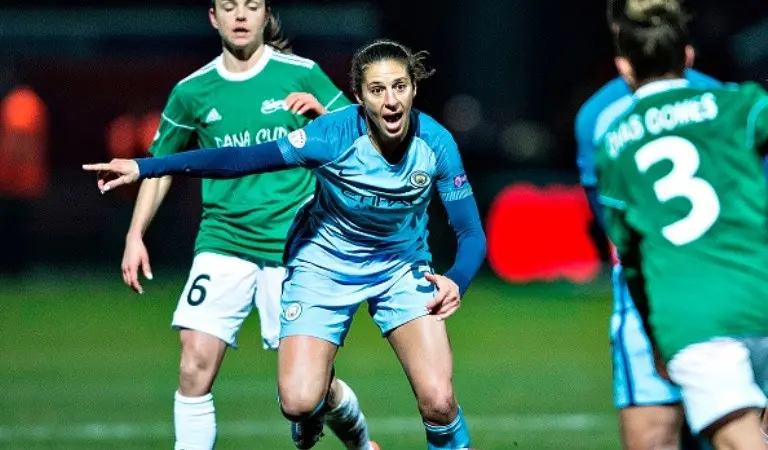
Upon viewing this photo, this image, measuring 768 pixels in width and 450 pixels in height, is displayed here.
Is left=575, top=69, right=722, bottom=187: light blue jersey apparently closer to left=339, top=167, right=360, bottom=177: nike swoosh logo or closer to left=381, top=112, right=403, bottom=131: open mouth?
left=381, top=112, right=403, bottom=131: open mouth

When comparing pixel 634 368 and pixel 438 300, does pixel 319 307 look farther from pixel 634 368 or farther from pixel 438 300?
pixel 634 368

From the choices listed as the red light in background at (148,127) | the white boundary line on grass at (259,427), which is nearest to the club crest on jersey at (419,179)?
the white boundary line on grass at (259,427)

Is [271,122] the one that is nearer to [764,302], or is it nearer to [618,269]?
[618,269]

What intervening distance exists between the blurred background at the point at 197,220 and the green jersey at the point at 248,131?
145 centimetres

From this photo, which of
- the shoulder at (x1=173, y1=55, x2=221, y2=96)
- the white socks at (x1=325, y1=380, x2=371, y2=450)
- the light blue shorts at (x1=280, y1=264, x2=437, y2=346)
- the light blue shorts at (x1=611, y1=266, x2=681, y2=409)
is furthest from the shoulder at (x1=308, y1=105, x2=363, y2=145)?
the light blue shorts at (x1=611, y1=266, x2=681, y2=409)

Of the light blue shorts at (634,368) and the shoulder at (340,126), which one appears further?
the shoulder at (340,126)

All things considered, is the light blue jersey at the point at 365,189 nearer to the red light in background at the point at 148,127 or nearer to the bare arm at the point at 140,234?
the bare arm at the point at 140,234

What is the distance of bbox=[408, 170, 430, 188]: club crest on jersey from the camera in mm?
6051

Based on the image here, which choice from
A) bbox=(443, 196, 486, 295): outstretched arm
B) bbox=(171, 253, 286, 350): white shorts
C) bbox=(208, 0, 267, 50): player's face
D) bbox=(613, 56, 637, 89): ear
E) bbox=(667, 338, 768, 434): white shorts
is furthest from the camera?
bbox=(208, 0, 267, 50): player's face

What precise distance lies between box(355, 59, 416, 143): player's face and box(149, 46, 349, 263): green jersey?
970 millimetres

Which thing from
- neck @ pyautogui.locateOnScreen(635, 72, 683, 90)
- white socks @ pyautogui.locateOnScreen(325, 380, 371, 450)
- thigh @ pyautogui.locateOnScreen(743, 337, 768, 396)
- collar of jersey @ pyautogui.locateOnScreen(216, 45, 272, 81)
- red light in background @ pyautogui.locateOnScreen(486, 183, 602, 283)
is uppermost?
neck @ pyautogui.locateOnScreen(635, 72, 683, 90)

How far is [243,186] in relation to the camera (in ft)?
23.0

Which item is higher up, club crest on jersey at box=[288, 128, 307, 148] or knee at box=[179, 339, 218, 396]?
club crest on jersey at box=[288, 128, 307, 148]

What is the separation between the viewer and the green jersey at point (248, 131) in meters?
6.91
